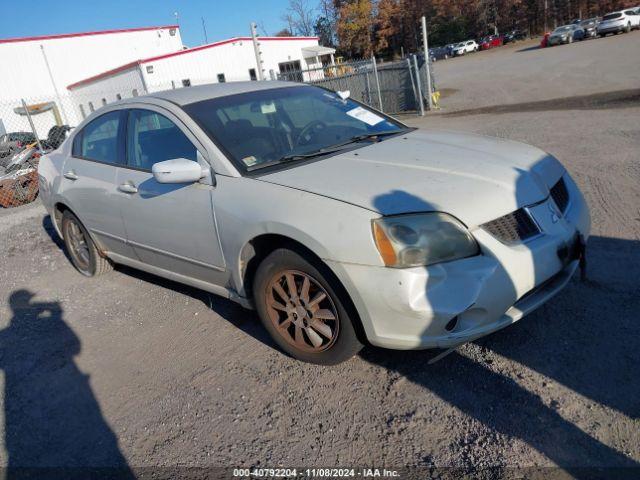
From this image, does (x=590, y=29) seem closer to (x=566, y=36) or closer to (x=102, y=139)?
(x=566, y=36)

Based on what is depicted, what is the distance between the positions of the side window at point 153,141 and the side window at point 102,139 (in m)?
0.25

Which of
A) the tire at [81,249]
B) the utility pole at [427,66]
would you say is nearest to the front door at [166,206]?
the tire at [81,249]

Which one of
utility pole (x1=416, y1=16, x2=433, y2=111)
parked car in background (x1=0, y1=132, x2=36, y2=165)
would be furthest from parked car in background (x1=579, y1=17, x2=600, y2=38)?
parked car in background (x1=0, y1=132, x2=36, y2=165)

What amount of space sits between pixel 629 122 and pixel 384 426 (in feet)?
27.3

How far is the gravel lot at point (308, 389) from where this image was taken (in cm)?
242

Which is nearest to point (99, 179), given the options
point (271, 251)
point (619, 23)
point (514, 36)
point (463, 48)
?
point (271, 251)

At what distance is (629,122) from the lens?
28.6ft

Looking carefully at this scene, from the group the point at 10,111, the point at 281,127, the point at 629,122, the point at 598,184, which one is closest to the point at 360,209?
the point at 281,127

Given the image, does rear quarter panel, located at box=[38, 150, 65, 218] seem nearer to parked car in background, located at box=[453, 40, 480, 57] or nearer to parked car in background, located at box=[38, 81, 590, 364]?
parked car in background, located at box=[38, 81, 590, 364]

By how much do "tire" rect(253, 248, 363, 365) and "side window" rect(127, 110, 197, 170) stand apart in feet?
3.45

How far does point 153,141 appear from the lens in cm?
394

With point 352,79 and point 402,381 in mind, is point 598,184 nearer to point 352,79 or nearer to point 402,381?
point 402,381

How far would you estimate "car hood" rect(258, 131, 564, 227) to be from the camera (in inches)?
106

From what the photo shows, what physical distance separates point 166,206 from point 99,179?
→ 3.61ft
